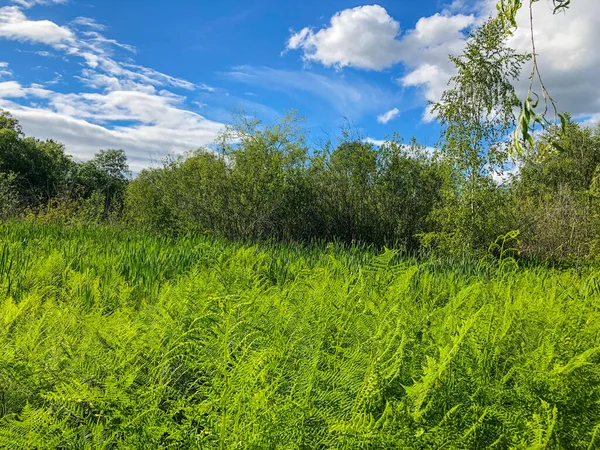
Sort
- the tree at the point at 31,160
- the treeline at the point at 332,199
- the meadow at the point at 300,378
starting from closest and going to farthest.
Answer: the meadow at the point at 300,378
the treeline at the point at 332,199
the tree at the point at 31,160

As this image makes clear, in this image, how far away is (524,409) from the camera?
1.37 meters

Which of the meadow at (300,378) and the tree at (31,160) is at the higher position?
the tree at (31,160)

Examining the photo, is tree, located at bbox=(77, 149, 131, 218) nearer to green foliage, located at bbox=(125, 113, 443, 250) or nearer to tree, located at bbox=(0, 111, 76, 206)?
tree, located at bbox=(0, 111, 76, 206)

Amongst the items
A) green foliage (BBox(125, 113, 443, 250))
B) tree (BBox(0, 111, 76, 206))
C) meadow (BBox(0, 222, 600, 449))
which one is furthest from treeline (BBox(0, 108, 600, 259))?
tree (BBox(0, 111, 76, 206))

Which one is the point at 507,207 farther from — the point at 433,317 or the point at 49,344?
the point at 49,344

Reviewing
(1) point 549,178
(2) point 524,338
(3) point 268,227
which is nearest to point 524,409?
(2) point 524,338

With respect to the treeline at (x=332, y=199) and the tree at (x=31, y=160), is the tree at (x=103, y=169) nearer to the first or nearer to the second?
the tree at (x=31, y=160)

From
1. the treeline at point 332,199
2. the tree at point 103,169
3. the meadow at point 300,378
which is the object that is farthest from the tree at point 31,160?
the meadow at point 300,378

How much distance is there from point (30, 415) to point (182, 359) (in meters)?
0.48

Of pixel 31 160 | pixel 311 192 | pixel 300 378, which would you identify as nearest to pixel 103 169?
pixel 31 160

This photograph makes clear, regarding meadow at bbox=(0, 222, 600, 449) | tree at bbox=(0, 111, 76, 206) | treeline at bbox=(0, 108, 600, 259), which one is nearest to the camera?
meadow at bbox=(0, 222, 600, 449)

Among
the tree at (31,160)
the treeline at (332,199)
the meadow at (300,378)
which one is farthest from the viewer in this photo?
the tree at (31,160)

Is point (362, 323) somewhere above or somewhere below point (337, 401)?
above

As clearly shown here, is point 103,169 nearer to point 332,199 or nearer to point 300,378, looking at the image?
point 332,199
